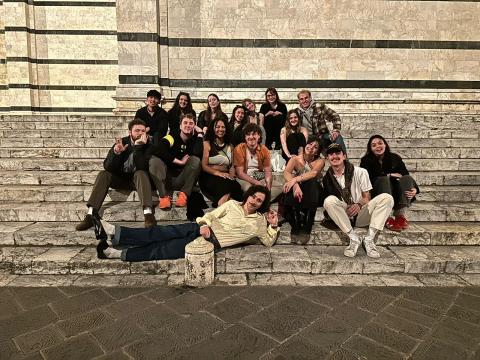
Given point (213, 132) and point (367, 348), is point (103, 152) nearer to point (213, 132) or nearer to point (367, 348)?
point (213, 132)

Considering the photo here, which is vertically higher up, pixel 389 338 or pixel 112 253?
pixel 112 253

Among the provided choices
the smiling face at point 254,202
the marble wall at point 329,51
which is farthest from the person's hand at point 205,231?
the marble wall at point 329,51

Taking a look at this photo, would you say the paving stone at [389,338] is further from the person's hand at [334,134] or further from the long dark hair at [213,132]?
the person's hand at [334,134]

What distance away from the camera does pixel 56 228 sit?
4453mm

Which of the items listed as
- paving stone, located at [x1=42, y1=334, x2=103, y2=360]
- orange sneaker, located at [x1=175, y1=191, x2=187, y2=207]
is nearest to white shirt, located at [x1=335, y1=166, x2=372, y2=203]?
orange sneaker, located at [x1=175, y1=191, x2=187, y2=207]

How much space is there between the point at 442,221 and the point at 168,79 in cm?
846

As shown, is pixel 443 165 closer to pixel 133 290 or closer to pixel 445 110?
pixel 445 110

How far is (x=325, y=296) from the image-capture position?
3318mm

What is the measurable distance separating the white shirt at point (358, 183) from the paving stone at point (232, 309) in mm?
2164

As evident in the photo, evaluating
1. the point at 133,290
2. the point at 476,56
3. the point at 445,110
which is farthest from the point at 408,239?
the point at 476,56

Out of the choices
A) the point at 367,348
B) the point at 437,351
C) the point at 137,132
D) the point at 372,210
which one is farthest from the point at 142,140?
the point at 437,351

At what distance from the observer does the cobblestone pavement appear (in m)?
2.49

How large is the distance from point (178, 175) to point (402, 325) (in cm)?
354

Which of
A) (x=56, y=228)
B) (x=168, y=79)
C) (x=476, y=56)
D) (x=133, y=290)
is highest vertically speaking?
(x=476, y=56)
